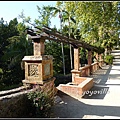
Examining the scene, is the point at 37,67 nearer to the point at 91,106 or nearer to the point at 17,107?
the point at 17,107

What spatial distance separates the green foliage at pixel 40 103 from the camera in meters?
4.51

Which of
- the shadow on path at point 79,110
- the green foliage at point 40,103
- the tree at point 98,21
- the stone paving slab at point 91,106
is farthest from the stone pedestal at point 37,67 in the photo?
the tree at point 98,21

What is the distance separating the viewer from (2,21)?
19.3 m

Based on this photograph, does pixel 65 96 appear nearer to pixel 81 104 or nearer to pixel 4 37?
pixel 81 104

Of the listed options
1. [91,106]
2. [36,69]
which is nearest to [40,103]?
[36,69]

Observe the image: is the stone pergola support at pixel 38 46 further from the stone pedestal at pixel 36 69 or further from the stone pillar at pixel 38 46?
the stone pedestal at pixel 36 69

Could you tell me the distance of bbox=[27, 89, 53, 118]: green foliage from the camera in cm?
451

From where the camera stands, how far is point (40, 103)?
14.9ft

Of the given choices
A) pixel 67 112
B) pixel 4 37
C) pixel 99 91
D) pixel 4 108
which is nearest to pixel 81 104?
pixel 67 112

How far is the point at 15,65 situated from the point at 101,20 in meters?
11.2

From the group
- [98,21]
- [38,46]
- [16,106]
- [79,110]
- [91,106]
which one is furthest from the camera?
[98,21]

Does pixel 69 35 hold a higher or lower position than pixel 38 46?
higher

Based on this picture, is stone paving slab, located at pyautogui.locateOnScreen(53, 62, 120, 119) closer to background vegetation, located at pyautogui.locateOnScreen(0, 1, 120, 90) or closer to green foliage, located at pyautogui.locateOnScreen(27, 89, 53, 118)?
green foliage, located at pyautogui.locateOnScreen(27, 89, 53, 118)

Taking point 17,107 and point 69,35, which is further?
point 69,35
